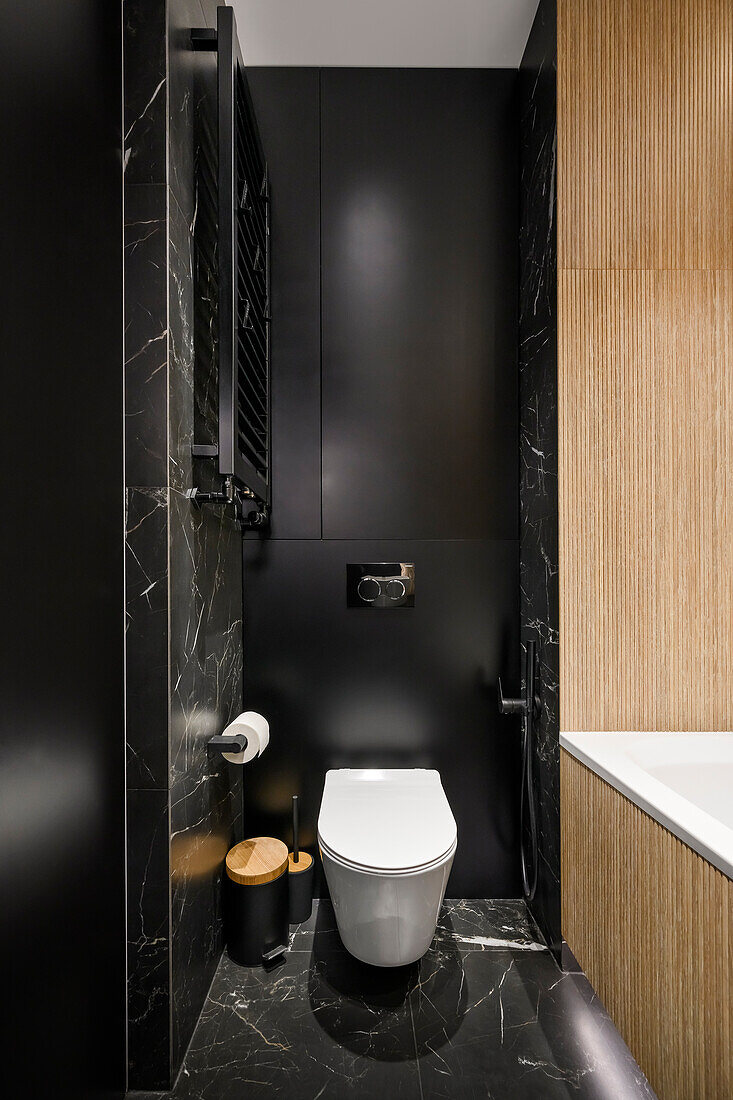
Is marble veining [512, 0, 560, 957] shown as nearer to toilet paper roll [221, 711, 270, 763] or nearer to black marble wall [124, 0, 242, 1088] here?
toilet paper roll [221, 711, 270, 763]

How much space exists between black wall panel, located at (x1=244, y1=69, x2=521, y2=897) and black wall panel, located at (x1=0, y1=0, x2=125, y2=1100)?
84 centimetres

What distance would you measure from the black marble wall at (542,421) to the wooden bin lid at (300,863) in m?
0.73

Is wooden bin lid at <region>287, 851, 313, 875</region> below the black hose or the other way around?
below

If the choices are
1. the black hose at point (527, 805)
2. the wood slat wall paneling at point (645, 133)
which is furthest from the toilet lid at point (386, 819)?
the wood slat wall paneling at point (645, 133)

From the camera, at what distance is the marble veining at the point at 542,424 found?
1.73m

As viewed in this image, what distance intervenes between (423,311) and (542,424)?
604mm

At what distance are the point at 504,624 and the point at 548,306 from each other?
1.03 metres

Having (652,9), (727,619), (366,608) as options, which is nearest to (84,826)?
(366,608)

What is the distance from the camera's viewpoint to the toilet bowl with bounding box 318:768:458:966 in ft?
4.54

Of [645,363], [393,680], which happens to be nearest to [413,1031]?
[393,680]

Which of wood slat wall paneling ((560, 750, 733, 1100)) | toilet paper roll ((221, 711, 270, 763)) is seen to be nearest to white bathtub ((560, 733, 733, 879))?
wood slat wall paneling ((560, 750, 733, 1100))

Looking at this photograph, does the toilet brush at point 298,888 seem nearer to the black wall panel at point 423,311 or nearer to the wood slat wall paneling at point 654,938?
the wood slat wall paneling at point 654,938

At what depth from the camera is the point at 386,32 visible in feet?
6.29

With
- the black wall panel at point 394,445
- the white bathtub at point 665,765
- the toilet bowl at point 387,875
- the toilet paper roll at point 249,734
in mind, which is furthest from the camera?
the black wall panel at point 394,445
